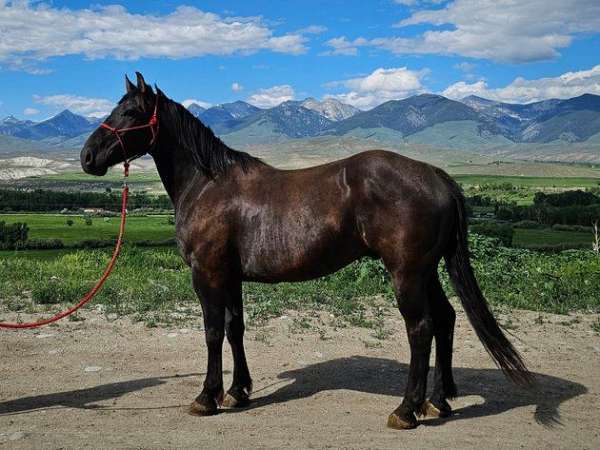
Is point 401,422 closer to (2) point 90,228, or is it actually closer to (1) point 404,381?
(1) point 404,381

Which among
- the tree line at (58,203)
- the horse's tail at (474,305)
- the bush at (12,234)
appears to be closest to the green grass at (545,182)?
the tree line at (58,203)

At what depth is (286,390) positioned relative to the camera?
265 inches

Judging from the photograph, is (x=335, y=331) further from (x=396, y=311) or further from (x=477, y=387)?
(x=477, y=387)

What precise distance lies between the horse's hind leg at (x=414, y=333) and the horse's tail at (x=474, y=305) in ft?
1.80

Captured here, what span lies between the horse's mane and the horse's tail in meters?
2.22

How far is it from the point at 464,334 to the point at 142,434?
540 cm

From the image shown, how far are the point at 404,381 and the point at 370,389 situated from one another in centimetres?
51

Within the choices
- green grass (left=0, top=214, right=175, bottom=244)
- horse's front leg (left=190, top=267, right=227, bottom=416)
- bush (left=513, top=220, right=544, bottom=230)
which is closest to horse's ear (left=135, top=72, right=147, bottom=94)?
horse's front leg (left=190, top=267, right=227, bottom=416)

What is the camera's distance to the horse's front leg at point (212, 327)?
5918 millimetres

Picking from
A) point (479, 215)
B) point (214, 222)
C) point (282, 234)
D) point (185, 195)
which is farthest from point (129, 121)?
point (479, 215)

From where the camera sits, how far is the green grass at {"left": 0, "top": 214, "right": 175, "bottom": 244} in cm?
4100

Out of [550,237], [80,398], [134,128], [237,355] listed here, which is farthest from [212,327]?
[550,237]

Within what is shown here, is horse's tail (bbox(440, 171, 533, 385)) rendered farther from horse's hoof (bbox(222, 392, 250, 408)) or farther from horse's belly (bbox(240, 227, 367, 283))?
Result: horse's hoof (bbox(222, 392, 250, 408))

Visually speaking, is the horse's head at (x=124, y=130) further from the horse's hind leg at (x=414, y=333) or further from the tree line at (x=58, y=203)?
the tree line at (x=58, y=203)
